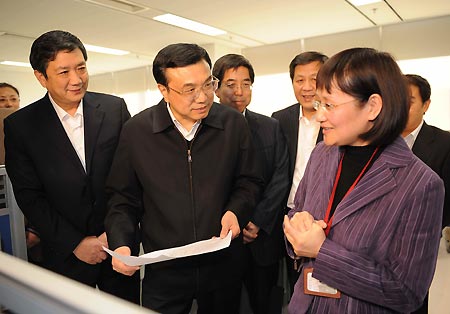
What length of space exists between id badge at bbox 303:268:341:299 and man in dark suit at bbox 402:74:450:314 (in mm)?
1137

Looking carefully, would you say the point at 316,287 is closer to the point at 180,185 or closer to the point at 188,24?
the point at 180,185

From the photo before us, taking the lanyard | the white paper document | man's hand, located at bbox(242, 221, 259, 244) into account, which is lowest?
man's hand, located at bbox(242, 221, 259, 244)

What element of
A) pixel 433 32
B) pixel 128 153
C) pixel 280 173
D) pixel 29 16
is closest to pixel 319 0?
pixel 433 32

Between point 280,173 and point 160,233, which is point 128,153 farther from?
point 280,173

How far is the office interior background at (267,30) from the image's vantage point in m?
4.71

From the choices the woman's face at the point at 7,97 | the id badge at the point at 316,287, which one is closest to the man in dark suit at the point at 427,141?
the id badge at the point at 316,287

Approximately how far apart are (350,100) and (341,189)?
0.27m

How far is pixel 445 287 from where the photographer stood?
3061 mm

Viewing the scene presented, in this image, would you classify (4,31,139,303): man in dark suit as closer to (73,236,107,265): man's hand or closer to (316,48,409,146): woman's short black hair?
(73,236,107,265): man's hand

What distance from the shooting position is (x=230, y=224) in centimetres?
137

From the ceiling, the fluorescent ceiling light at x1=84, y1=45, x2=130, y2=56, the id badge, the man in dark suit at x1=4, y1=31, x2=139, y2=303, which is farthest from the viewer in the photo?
the fluorescent ceiling light at x1=84, y1=45, x2=130, y2=56

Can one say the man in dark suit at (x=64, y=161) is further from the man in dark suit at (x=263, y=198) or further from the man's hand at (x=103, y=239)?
the man in dark suit at (x=263, y=198)

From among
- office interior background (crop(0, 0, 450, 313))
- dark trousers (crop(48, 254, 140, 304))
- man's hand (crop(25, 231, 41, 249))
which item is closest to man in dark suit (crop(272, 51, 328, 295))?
dark trousers (crop(48, 254, 140, 304))

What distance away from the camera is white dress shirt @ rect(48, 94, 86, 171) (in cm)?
160
